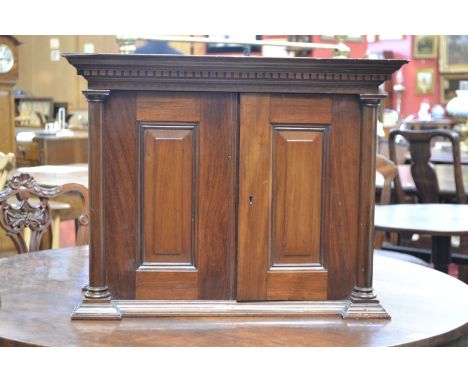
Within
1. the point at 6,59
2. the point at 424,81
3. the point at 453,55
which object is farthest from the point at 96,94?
the point at 453,55

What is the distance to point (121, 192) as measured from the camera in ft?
4.70

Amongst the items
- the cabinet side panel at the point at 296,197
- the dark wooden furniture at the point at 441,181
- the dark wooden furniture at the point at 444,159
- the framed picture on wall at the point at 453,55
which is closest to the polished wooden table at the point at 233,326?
the cabinet side panel at the point at 296,197

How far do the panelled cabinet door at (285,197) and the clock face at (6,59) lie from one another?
6236mm

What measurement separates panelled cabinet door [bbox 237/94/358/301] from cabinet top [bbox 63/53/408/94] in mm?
30

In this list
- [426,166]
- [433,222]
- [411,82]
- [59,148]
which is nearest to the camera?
[433,222]

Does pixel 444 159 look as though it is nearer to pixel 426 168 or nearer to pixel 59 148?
pixel 426 168

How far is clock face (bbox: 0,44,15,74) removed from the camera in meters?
7.20

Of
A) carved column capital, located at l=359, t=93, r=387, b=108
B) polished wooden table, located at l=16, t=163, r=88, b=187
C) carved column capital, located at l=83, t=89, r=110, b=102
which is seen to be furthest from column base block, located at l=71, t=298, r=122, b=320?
polished wooden table, located at l=16, t=163, r=88, b=187

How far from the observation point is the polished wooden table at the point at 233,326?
1308 millimetres

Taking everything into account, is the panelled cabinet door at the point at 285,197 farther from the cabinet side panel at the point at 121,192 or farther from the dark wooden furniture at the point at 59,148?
the dark wooden furniture at the point at 59,148

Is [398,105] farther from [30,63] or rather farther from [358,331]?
[358,331]

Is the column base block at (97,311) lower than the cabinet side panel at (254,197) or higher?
lower

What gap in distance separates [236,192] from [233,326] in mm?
245
